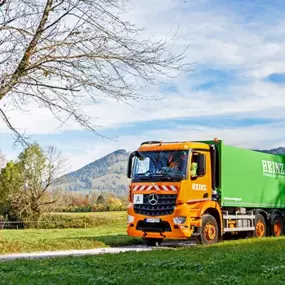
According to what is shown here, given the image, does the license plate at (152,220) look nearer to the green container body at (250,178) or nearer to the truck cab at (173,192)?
the truck cab at (173,192)

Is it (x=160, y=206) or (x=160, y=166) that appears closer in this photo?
(x=160, y=206)

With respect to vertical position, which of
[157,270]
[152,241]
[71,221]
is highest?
[71,221]

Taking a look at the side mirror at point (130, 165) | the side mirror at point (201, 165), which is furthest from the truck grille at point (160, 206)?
the side mirror at point (201, 165)

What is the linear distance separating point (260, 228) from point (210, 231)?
388 cm

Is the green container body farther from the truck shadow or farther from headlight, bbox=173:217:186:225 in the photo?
the truck shadow

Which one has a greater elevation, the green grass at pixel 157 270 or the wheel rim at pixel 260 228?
the wheel rim at pixel 260 228

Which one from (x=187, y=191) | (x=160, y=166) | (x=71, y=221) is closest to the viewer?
(x=187, y=191)

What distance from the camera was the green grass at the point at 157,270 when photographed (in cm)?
844

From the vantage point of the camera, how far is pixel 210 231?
17.9m

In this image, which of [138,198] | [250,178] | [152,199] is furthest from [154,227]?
[250,178]

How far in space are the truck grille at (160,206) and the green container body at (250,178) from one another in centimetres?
210

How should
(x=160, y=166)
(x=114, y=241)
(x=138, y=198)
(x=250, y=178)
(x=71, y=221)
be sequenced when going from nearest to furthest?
(x=160, y=166), (x=138, y=198), (x=114, y=241), (x=250, y=178), (x=71, y=221)

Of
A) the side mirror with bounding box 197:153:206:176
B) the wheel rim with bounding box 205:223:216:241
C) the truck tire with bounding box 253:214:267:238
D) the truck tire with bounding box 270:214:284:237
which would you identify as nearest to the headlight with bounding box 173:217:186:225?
the wheel rim with bounding box 205:223:216:241

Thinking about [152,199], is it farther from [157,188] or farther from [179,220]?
[179,220]
